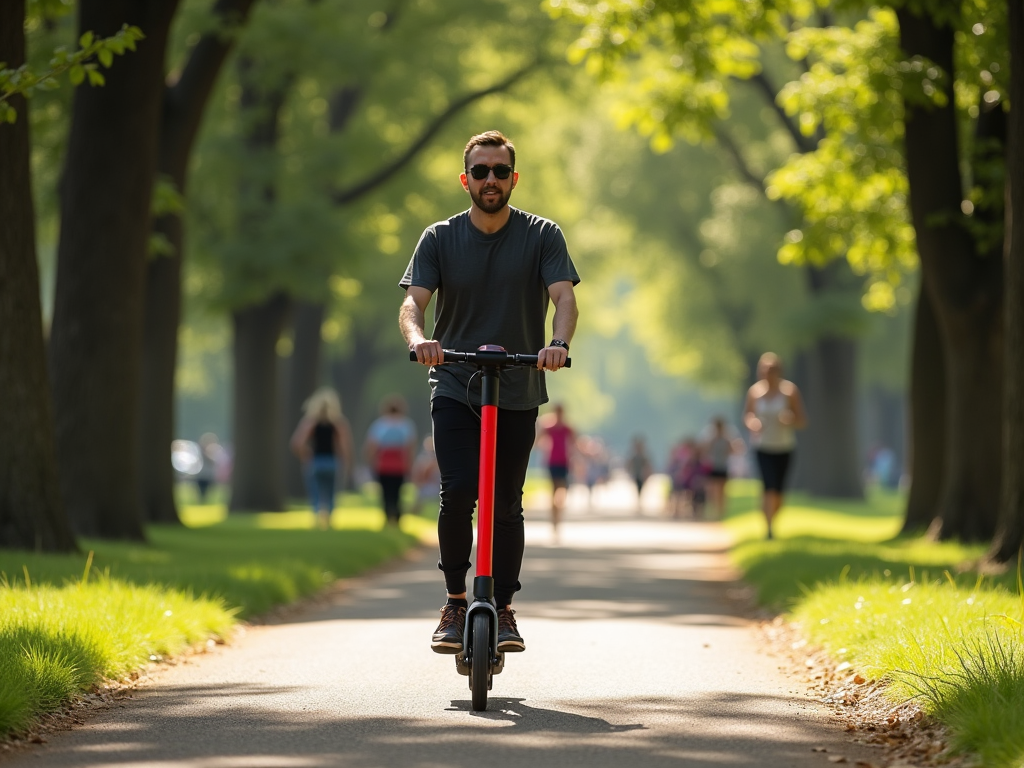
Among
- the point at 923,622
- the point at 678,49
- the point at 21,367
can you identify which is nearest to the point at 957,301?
the point at 678,49

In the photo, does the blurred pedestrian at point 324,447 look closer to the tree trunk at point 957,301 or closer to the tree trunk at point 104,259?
the tree trunk at point 104,259

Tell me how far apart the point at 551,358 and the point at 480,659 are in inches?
47.7

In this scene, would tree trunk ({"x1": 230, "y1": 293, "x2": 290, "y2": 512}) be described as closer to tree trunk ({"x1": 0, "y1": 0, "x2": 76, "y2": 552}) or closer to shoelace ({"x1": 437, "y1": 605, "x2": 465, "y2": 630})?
tree trunk ({"x1": 0, "y1": 0, "x2": 76, "y2": 552})

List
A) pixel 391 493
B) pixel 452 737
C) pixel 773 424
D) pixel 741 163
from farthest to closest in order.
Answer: pixel 741 163 < pixel 391 493 < pixel 773 424 < pixel 452 737

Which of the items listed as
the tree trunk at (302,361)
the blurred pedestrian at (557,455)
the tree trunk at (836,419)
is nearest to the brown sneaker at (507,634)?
the blurred pedestrian at (557,455)

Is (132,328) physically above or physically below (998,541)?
above

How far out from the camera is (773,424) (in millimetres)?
17688

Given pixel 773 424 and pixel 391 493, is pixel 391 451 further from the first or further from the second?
pixel 773 424

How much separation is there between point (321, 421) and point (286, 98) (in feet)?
21.9

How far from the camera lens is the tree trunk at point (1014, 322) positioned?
38.6ft

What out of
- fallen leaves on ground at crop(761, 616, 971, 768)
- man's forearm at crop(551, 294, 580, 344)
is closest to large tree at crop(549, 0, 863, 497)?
fallen leaves on ground at crop(761, 616, 971, 768)

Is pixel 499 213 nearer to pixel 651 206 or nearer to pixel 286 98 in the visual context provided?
pixel 286 98

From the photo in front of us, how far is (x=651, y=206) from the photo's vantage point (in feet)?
136

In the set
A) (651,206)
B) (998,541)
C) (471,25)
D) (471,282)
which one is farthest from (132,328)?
(651,206)
